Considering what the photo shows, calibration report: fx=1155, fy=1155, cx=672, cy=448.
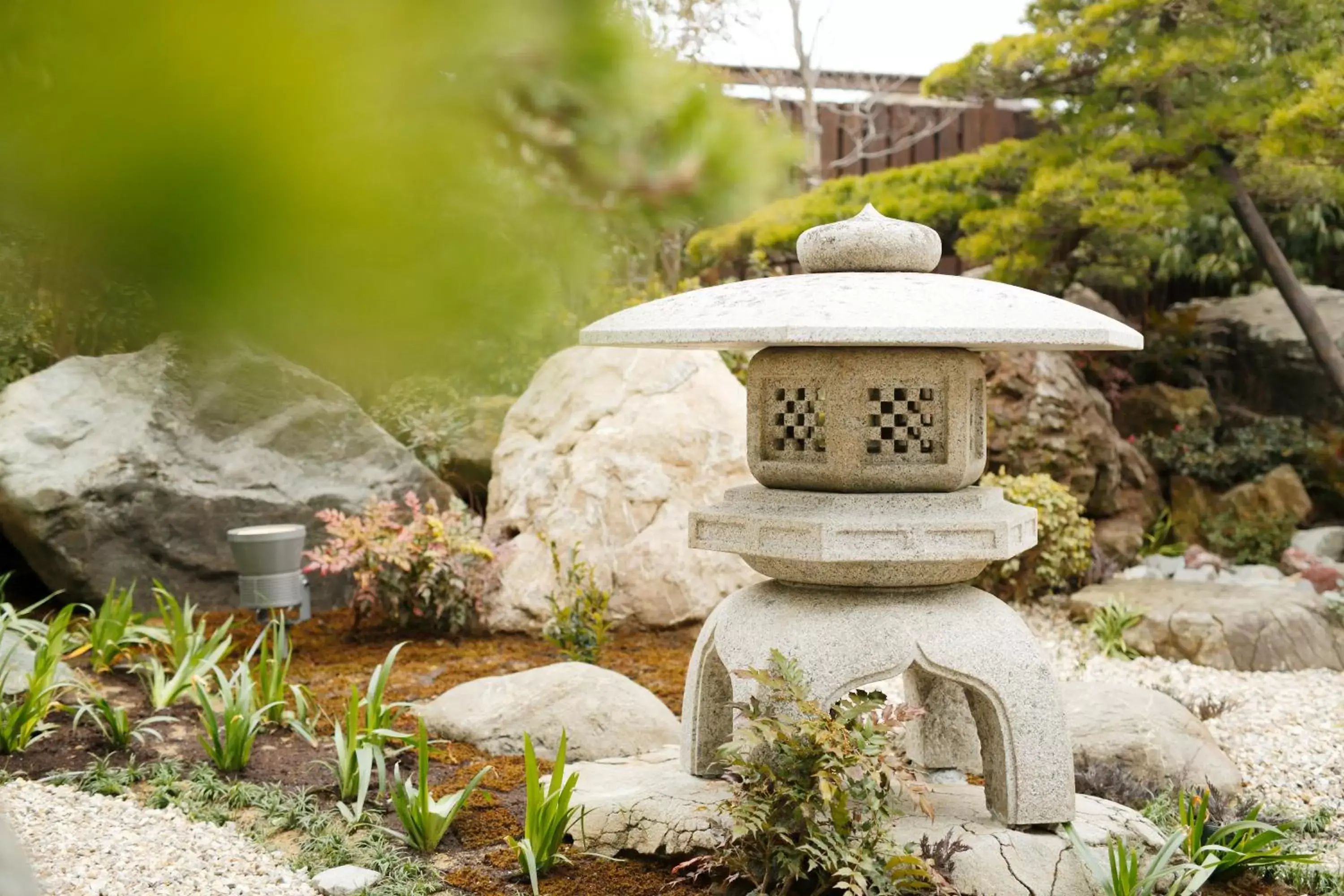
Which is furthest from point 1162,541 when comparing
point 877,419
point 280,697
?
point 280,697

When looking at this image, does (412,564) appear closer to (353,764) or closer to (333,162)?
(353,764)

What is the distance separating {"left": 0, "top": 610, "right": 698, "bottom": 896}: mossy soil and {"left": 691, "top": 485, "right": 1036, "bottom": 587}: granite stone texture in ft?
2.99

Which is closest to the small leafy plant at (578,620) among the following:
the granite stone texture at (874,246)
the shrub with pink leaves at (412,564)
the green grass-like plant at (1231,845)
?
the shrub with pink leaves at (412,564)

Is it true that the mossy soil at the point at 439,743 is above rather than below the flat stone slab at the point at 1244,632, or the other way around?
above

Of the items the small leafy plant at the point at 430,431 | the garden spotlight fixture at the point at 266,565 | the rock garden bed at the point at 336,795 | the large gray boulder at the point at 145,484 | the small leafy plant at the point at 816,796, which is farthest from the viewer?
the small leafy plant at the point at 430,431

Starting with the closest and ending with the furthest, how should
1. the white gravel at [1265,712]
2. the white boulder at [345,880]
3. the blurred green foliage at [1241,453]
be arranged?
the white boulder at [345,880]
the white gravel at [1265,712]
the blurred green foliage at [1241,453]

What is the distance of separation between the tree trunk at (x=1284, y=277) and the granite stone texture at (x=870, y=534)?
499 centimetres

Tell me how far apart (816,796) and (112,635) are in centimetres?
336

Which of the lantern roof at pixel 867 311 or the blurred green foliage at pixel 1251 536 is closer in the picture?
the lantern roof at pixel 867 311

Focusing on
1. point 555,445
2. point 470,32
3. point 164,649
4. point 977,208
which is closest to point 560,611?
point 555,445

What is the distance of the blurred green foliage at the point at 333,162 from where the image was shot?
508 mm

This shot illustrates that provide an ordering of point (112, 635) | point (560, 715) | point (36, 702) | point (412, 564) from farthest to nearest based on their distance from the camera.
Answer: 1. point (412, 564)
2. point (112, 635)
3. point (560, 715)
4. point (36, 702)

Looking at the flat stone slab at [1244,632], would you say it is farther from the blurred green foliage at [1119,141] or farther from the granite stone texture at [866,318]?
the granite stone texture at [866,318]

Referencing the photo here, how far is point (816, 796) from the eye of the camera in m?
2.78
